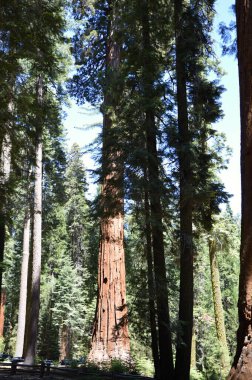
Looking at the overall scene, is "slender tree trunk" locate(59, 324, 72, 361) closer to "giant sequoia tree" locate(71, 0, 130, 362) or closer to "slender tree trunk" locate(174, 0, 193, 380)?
"giant sequoia tree" locate(71, 0, 130, 362)

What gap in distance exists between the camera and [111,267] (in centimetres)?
965

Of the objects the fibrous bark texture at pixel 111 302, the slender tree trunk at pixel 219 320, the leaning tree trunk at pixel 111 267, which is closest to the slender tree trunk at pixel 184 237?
the leaning tree trunk at pixel 111 267

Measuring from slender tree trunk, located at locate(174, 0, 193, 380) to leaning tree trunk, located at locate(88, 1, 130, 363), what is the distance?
126 centimetres

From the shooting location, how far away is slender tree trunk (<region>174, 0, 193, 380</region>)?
7.41m

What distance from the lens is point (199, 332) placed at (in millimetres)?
37031

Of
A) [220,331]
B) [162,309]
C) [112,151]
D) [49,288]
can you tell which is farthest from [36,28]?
[49,288]

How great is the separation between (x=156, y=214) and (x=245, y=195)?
149 inches

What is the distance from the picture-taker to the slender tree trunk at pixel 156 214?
24.9 ft

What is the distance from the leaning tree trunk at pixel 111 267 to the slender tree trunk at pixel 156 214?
754 mm

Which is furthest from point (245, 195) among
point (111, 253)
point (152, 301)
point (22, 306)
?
point (22, 306)

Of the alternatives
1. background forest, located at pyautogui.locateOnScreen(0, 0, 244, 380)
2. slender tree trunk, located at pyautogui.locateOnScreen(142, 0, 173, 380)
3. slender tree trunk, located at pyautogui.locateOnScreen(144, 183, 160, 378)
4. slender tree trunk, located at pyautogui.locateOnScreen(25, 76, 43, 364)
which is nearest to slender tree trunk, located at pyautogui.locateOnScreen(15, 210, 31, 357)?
slender tree trunk, located at pyautogui.locateOnScreen(25, 76, 43, 364)

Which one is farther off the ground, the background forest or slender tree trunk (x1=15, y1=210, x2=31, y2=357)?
the background forest

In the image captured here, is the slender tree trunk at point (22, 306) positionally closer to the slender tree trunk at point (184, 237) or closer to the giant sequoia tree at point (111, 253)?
the giant sequoia tree at point (111, 253)

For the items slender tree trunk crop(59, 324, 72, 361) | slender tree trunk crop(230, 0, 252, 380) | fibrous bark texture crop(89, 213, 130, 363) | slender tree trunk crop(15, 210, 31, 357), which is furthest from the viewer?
slender tree trunk crop(59, 324, 72, 361)
